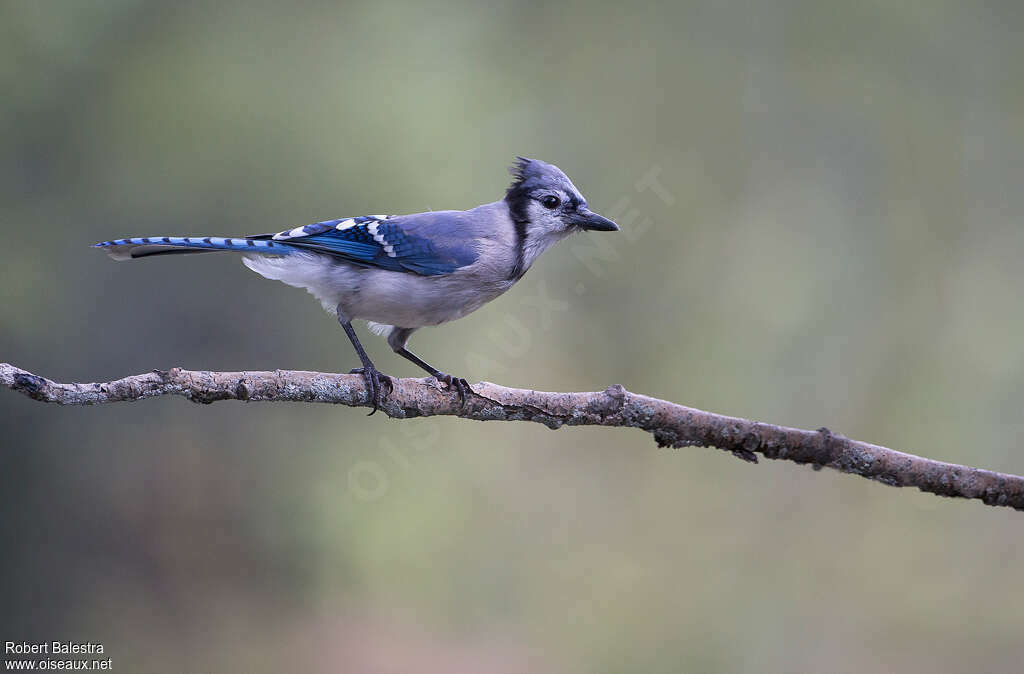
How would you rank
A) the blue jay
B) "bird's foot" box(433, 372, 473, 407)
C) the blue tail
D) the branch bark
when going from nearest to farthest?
the branch bark < the blue tail < "bird's foot" box(433, 372, 473, 407) < the blue jay

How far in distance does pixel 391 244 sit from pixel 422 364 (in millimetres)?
450

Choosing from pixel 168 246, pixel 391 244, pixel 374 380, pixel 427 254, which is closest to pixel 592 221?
pixel 427 254

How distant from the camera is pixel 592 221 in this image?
10.1 feet

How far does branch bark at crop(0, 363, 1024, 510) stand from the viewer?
2.37 meters

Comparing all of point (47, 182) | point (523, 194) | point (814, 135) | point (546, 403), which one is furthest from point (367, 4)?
point (546, 403)

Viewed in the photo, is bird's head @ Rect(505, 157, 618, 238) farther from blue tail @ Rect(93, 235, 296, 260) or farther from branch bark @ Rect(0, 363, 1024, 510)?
blue tail @ Rect(93, 235, 296, 260)

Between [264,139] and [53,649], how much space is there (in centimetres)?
257

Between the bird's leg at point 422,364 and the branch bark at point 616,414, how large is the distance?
0.03 meters

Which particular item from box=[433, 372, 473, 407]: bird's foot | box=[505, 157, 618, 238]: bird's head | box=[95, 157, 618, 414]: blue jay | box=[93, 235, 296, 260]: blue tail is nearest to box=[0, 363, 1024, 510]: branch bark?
box=[433, 372, 473, 407]: bird's foot

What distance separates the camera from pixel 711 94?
5426mm

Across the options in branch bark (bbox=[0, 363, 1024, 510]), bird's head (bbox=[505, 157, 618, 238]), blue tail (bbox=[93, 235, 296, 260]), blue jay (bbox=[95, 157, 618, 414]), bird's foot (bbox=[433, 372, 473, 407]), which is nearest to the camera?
branch bark (bbox=[0, 363, 1024, 510])

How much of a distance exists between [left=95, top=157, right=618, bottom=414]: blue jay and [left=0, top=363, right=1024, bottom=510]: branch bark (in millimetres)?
262

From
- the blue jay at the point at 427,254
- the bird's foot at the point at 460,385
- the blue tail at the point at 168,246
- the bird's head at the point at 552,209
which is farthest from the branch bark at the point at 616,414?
the bird's head at the point at 552,209

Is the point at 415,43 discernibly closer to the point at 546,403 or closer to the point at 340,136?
the point at 340,136
